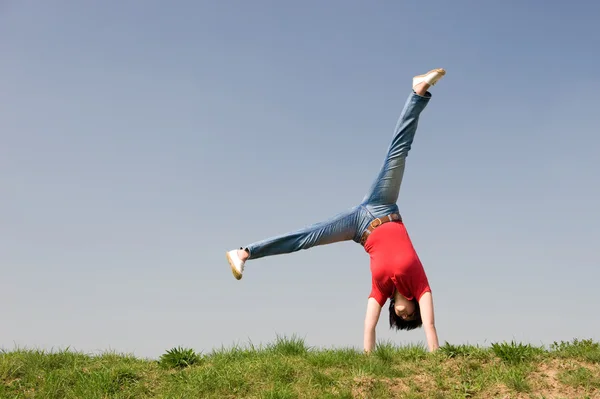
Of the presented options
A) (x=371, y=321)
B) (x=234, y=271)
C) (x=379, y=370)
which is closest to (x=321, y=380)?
(x=379, y=370)

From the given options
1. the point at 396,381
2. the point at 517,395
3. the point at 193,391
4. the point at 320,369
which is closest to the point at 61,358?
the point at 193,391

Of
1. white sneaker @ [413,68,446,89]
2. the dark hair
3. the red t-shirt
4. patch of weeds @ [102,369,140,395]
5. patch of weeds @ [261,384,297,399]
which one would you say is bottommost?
patch of weeds @ [261,384,297,399]

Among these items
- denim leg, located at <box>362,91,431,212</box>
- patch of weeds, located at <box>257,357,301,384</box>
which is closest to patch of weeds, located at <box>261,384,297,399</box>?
patch of weeds, located at <box>257,357,301,384</box>

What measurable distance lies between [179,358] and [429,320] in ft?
13.6

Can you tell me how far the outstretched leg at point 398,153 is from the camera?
989 cm

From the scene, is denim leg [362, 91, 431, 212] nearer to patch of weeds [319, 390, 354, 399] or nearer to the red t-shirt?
the red t-shirt

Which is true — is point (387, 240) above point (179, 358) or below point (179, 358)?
above

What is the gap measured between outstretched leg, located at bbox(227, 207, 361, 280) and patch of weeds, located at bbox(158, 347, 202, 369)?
174cm

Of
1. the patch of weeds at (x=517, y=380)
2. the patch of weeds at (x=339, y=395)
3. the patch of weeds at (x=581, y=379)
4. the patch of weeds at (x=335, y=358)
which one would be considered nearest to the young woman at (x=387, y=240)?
the patch of weeds at (x=335, y=358)

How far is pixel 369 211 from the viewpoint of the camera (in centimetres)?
1013

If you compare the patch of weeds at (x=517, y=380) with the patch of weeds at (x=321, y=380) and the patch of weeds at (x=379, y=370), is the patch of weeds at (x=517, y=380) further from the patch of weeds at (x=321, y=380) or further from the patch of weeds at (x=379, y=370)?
the patch of weeds at (x=321, y=380)

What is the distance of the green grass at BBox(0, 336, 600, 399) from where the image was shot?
827cm

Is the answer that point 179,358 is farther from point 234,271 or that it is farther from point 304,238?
point 304,238

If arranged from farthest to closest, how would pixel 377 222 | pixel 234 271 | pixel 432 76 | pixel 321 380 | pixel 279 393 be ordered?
1. pixel 377 222
2. pixel 234 271
3. pixel 432 76
4. pixel 321 380
5. pixel 279 393
